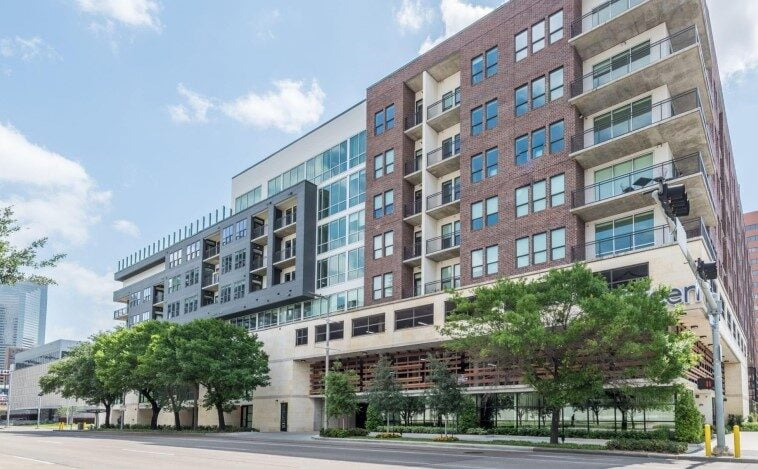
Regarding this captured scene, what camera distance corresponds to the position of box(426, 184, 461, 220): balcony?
151 feet

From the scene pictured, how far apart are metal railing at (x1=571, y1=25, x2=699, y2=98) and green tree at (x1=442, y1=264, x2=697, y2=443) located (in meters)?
13.3

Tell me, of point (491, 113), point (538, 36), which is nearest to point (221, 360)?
point (491, 113)

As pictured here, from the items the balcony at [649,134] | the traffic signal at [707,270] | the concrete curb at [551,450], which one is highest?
the balcony at [649,134]

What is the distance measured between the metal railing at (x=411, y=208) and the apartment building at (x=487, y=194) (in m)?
0.10

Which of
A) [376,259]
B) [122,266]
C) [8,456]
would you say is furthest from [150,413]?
[8,456]

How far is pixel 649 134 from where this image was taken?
115 feet

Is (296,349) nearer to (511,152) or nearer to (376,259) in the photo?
(376,259)

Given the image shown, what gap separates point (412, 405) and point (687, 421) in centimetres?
1694

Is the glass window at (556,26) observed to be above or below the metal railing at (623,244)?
above

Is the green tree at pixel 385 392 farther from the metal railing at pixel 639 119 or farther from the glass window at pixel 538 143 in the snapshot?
the metal railing at pixel 639 119

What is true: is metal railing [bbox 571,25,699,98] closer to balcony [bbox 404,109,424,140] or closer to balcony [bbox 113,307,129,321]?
balcony [bbox 404,109,424,140]

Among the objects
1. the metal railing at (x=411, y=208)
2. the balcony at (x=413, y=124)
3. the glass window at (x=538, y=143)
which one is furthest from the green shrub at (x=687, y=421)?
the balcony at (x=413, y=124)

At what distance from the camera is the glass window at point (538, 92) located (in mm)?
40781

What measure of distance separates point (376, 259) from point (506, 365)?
20.8m
